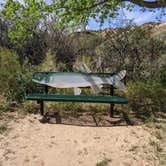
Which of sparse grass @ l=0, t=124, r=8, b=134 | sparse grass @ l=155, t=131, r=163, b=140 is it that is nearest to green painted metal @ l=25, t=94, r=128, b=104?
sparse grass @ l=0, t=124, r=8, b=134

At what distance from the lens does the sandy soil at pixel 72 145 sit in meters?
5.02

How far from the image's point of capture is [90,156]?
17.0ft

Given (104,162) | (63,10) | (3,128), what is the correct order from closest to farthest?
(104,162) < (3,128) < (63,10)

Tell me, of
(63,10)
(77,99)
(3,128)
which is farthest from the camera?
(63,10)

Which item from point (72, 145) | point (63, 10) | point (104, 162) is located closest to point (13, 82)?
point (63, 10)

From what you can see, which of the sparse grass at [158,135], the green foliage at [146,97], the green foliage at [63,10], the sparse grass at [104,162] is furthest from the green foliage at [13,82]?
the sparse grass at [104,162]

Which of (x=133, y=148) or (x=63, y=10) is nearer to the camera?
(x=133, y=148)

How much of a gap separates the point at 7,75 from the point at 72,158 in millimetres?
4124

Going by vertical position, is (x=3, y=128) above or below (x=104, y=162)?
above

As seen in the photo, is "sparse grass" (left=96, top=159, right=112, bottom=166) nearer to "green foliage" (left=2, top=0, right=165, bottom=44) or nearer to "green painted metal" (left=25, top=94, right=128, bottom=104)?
"green painted metal" (left=25, top=94, right=128, bottom=104)

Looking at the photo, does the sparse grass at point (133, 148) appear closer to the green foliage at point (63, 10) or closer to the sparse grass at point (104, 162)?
the sparse grass at point (104, 162)

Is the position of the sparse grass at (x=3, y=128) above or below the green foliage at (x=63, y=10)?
below

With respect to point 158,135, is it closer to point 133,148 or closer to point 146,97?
point 133,148

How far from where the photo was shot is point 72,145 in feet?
18.4
